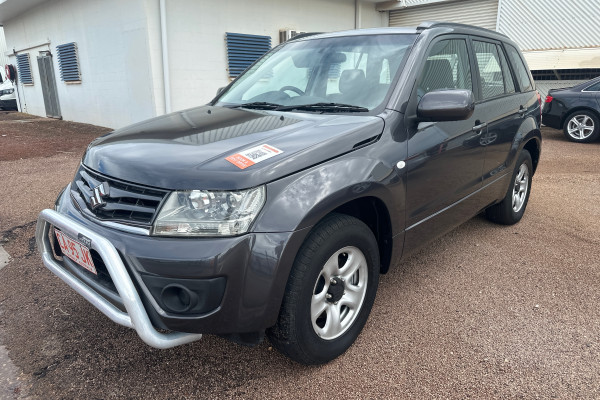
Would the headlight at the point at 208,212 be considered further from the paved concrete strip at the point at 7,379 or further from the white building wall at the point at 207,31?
the white building wall at the point at 207,31

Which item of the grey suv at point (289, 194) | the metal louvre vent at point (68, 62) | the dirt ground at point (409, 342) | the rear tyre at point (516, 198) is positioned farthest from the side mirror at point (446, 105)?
the metal louvre vent at point (68, 62)

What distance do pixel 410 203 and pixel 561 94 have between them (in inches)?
344

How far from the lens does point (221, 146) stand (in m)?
2.19

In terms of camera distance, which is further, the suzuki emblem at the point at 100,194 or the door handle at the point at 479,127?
the door handle at the point at 479,127

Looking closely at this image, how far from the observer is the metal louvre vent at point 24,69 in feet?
49.5

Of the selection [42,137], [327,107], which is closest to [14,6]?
[42,137]

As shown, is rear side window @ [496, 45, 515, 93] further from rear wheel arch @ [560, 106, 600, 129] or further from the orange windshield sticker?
rear wheel arch @ [560, 106, 600, 129]

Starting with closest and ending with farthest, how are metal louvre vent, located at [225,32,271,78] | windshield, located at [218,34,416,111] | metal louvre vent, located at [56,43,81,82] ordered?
windshield, located at [218,34,416,111] → metal louvre vent, located at [225,32,271,78] → metal louvre vent, located at [56,43,81,82]

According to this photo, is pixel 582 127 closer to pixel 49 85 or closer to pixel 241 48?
pixel 241 48

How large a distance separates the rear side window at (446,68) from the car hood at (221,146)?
0.66 metres

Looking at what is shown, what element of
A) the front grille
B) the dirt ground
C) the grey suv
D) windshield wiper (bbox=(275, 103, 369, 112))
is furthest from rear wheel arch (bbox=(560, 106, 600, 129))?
the front grille

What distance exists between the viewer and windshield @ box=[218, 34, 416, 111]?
2809 mm

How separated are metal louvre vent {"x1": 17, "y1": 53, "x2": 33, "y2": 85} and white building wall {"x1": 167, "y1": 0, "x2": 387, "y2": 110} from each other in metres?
8.38

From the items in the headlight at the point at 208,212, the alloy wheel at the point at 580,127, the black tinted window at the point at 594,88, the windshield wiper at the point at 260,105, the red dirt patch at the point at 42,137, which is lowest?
the red dirt patch at the point at 42,137
